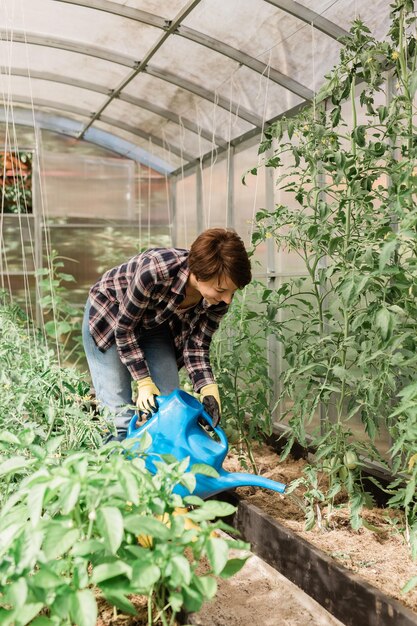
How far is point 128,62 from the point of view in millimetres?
4562

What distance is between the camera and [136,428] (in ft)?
6.91

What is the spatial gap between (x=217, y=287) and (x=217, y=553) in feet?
3.75

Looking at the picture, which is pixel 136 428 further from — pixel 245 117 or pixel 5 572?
pixel 245 117

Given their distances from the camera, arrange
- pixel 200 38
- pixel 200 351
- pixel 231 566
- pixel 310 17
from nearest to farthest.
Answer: pixel 231 566 → pixel 200 351 → pixel 310 17 → pixel 200 38

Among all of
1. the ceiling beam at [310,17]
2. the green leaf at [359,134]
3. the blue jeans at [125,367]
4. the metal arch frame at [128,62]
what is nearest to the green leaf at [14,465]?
the blue jeans at [125,367]

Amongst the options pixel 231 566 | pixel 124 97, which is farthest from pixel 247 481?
pixel 124 97

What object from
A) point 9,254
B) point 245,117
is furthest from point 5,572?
point 9,254

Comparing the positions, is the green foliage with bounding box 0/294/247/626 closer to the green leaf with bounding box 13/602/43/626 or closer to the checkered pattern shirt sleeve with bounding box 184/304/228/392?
the green leaf with bounding box 13/602/43/626

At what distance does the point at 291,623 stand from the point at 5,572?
3.34 feet

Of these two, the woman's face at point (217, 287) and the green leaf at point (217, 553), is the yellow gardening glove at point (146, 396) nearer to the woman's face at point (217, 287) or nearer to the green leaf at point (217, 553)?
the woman's face at point (217, 287)

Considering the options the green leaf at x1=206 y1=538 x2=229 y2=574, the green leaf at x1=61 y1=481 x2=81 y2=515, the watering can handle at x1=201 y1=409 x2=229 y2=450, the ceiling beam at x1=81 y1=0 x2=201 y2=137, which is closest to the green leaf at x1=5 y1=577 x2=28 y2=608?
the green leaf at x1=61 y1=481 x2=81 y2=515

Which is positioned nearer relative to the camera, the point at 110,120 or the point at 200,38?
the point at 200,38

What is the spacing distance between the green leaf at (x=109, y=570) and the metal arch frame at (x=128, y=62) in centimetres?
370

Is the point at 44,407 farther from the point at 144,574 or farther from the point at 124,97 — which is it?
the point at 124,97
